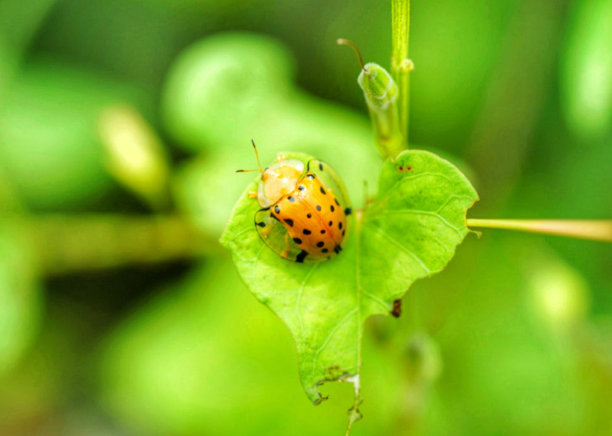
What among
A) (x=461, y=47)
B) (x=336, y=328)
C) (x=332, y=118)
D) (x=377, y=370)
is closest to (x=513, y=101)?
(x=461, y=47)

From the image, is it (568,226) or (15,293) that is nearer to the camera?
(568,226)

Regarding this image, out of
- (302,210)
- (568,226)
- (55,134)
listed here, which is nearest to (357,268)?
(302,210)

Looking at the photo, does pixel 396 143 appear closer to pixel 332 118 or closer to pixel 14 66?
pixel 332 118

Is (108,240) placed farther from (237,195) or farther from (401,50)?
(401,50)

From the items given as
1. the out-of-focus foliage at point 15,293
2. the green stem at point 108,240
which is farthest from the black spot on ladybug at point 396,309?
the out-of-focus foliage at point 15,293

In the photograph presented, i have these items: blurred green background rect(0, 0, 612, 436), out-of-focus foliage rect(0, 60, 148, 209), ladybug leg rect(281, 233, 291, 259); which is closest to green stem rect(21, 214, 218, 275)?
blurred green background rect(0, 0, 612, 436)
